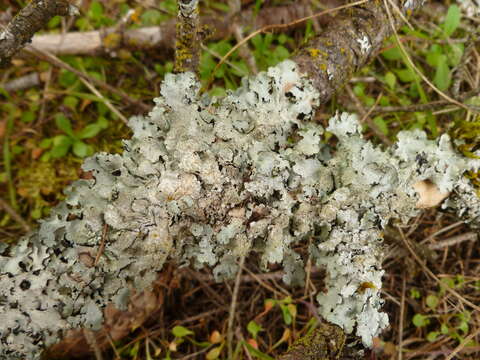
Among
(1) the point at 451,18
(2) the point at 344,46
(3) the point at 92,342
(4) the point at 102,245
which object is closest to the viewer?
(4) the point at 102,245

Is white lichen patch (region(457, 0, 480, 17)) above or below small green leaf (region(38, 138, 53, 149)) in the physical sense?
above

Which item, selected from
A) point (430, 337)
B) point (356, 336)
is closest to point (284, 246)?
point (356, 336)

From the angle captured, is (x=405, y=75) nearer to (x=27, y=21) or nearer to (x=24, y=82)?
(x=27, y=21)

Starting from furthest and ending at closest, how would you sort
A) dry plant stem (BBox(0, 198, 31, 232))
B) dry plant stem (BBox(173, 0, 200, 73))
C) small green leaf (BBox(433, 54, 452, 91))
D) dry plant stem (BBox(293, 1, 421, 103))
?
small green leaf (BBox(433, 54, 452, 91)) → dry plant stem (BBox(0, 198, 31, 232)) → dry plant stem (BBox(293, 1, 421, 103)) → dry plant stem (BBox(173, 0, 200, 73))

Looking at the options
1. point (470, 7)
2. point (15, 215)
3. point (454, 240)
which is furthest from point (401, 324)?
point (15, 215)

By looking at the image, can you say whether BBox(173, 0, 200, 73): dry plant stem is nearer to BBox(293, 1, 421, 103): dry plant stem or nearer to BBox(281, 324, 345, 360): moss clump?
BBox(293, 1, 421, 103): dry plant stem

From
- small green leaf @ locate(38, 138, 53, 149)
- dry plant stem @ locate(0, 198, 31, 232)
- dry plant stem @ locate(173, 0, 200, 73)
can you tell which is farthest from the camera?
small green leaf @ locate(38, 138, 53, 149)

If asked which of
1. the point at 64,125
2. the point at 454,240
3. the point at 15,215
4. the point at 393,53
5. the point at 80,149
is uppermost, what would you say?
the point at 393,53

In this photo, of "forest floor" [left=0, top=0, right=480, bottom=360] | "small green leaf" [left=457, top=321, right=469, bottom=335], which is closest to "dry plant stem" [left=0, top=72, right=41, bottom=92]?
"forest floor" [left=0, top=0, right=480, bottom=360]
